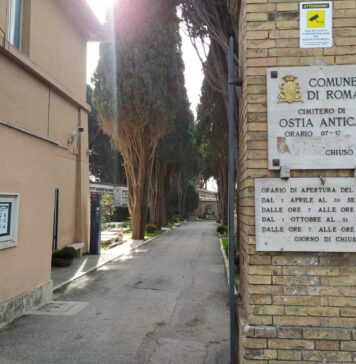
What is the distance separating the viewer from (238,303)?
4.03 m

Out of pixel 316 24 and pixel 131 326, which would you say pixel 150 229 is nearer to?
pixel 131 326

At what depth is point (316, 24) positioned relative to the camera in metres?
3.33

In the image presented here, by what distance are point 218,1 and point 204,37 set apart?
168cm

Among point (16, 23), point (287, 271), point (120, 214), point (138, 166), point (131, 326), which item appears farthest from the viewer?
point (120, 214)

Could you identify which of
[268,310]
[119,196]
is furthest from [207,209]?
[268,310]

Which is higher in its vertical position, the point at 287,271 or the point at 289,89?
the point at 289,89

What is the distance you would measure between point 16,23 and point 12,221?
20.9 ft

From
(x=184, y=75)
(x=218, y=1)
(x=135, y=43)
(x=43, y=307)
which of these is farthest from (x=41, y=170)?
(x=184, y=75)

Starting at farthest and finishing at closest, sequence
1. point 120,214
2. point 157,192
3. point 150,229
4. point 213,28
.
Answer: point 120,214 → point 157,192 → point 150,229 → point 213,28

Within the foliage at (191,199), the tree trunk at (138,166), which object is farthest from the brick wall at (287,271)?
the foliage at (191,199)

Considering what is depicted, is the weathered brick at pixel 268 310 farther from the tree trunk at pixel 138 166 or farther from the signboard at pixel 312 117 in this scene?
the tree trunk at pixel 138 166

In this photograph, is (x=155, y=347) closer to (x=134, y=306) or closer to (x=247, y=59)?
(x=134, y=306)

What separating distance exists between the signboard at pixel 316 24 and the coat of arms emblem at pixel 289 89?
0.29 metres

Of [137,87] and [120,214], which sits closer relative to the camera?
[137,87]
